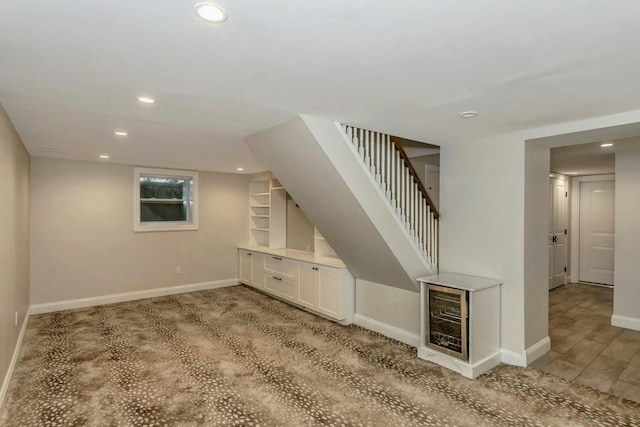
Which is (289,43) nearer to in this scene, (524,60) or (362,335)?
(524,60)

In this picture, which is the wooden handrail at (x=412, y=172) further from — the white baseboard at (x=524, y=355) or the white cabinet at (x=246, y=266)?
the white cabinet at (x=246, y=266)

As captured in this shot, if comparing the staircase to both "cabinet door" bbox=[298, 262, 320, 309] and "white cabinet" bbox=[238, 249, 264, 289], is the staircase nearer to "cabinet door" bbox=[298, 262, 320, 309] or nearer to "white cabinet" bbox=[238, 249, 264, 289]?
"cabinet door" bbox=[298, 262, 320, 309]

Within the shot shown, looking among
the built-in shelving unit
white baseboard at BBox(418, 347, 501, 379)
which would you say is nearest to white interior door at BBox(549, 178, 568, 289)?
white baseboard at BBox(418, 347, 501, 379)

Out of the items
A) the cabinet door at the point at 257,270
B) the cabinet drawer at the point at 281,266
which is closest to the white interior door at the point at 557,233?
the cabinet drawer at the point at 281,266

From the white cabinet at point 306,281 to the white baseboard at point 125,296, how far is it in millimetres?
680

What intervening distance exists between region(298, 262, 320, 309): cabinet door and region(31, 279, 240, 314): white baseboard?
2.14 meters

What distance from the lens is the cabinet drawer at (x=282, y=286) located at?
5211mm

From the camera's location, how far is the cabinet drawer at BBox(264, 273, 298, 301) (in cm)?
521

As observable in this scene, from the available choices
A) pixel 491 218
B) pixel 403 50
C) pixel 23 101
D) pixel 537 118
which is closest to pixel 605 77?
pixel 537 118

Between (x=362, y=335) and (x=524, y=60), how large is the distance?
322 cm

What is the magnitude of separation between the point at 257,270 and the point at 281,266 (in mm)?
830

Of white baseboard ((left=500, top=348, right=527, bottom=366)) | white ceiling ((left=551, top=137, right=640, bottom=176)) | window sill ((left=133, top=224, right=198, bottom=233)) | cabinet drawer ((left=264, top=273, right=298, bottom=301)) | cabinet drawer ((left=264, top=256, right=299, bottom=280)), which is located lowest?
white baseboard ((left=500, top=348, right=527, bottom=366))

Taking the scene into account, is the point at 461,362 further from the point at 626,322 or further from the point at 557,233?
the point at 557,233

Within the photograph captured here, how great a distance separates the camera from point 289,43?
62.8 inches
